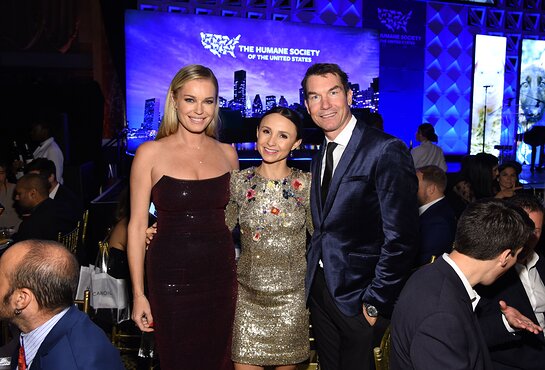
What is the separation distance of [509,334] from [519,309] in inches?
11.9

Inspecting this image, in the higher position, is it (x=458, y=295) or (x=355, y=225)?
(x=355, y=225)

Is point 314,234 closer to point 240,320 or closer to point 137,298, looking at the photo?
point 240,320

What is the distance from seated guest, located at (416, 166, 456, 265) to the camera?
11.9ft

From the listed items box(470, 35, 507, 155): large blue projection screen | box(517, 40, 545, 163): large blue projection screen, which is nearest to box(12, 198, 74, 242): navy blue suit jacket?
box(470, 35, 507, 155): large blue projection screen

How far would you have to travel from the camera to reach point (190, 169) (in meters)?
2.49

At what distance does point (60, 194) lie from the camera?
4883 mm

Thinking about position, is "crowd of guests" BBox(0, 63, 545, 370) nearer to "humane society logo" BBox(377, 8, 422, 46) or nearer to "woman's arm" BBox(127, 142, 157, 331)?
"woman's arm" BBox(127, 142, 157, 331)

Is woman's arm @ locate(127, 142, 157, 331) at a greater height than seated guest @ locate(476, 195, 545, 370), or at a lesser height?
greater

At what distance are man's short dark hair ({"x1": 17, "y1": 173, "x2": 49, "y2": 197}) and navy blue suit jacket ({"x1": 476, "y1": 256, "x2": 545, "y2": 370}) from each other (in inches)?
128

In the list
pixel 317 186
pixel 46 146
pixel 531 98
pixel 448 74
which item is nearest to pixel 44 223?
pixel 317 186

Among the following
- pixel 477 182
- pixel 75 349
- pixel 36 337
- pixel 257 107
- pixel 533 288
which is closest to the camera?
A: pixel 75 349

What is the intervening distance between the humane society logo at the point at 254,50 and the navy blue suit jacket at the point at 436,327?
7.93m

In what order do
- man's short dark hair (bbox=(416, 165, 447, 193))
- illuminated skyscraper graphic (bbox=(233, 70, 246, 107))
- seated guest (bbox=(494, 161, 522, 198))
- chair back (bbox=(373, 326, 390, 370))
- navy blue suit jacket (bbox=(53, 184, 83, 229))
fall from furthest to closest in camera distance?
illuminated skyscraper graphic (bbox=(233, 70, 246, 107))
seated guest (bbox=(494, 161, 522, 198))
navy blue suit jacket (bbox=(53, 184, 83, 229))
man's short dark hair (bbox=(416, 165, 447, 193))
chair back (bbox=(373, 326, 390, 370))

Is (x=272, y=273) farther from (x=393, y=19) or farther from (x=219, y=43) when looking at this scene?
(x=393, y=19)
